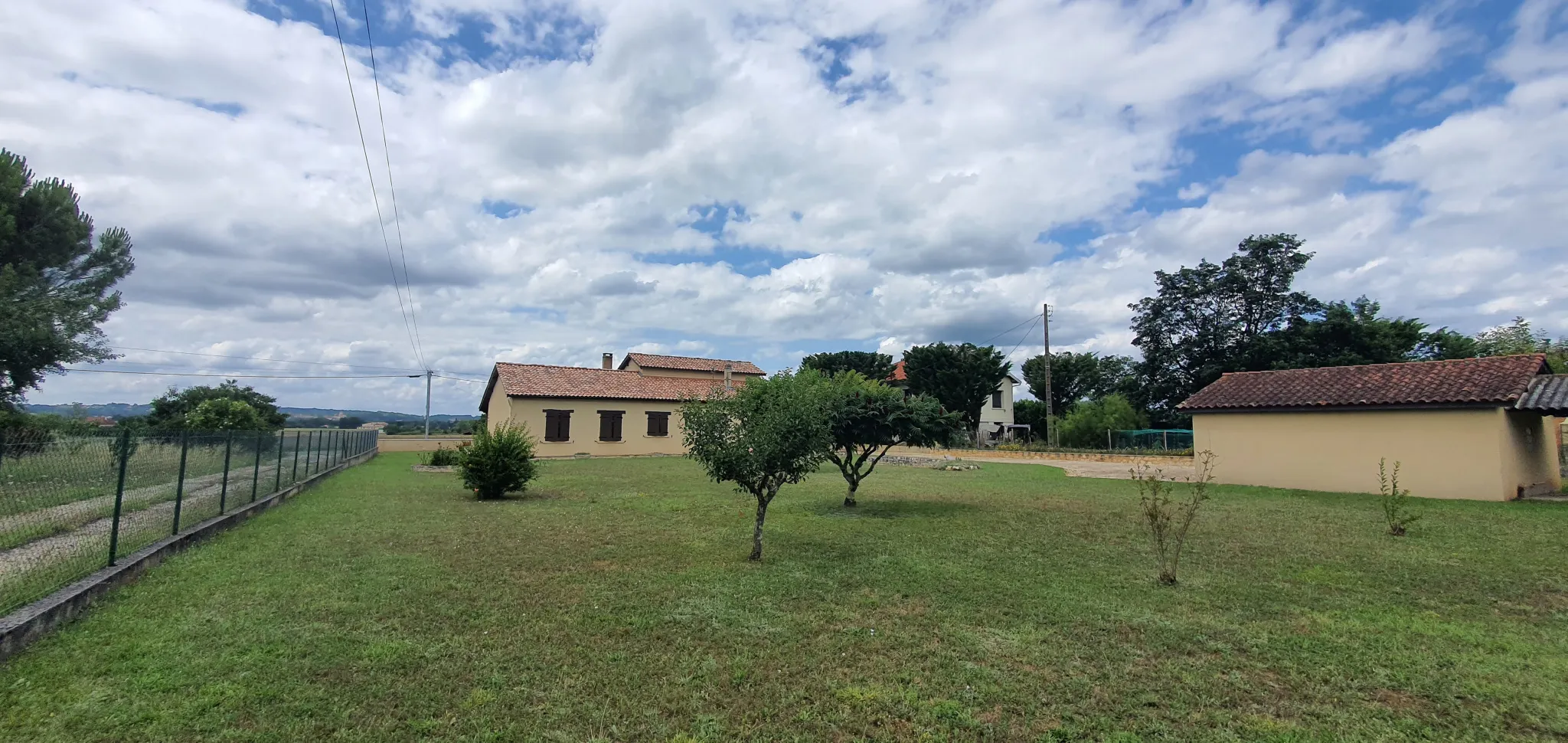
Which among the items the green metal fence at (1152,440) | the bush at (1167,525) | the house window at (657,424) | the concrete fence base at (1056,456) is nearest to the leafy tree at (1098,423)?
the green metal fence at (1152,440)

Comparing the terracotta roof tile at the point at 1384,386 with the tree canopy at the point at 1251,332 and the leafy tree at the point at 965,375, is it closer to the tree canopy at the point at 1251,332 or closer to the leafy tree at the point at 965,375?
the tree canopy at the point at 1251,332

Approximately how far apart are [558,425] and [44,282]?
15726mm

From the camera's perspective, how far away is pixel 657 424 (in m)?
30.0

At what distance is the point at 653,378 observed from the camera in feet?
107

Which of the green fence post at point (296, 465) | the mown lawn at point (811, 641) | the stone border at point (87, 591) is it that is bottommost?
the mown lawn at point (811, 641)

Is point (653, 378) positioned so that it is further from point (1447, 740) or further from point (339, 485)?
point (1447, 740)

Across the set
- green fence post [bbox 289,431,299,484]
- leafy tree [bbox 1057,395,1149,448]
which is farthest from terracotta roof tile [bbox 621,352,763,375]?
green fence post [bbox 289,431,299,484]

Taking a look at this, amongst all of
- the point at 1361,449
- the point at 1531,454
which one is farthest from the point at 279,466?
the point at 1531,454

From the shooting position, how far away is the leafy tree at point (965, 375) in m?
37.8

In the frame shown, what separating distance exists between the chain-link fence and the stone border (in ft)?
0.30

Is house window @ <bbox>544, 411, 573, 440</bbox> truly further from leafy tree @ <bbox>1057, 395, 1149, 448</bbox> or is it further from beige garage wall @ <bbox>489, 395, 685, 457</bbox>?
leafy tree @ <bbox>1057, 395, 1149, 448</bbox>

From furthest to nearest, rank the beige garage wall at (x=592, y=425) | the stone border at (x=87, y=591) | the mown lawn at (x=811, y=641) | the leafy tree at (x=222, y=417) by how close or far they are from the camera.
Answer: the beige garage wall at (x=592, y=425) → the leafy tree at (x=222, y=417) → the stone border at (x=87, y=591) → the mown lawn at (x=811, y=641)

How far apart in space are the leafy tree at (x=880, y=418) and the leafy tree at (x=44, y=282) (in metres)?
23.1

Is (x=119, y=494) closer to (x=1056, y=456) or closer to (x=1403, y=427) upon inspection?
(x=1403, y=427)
